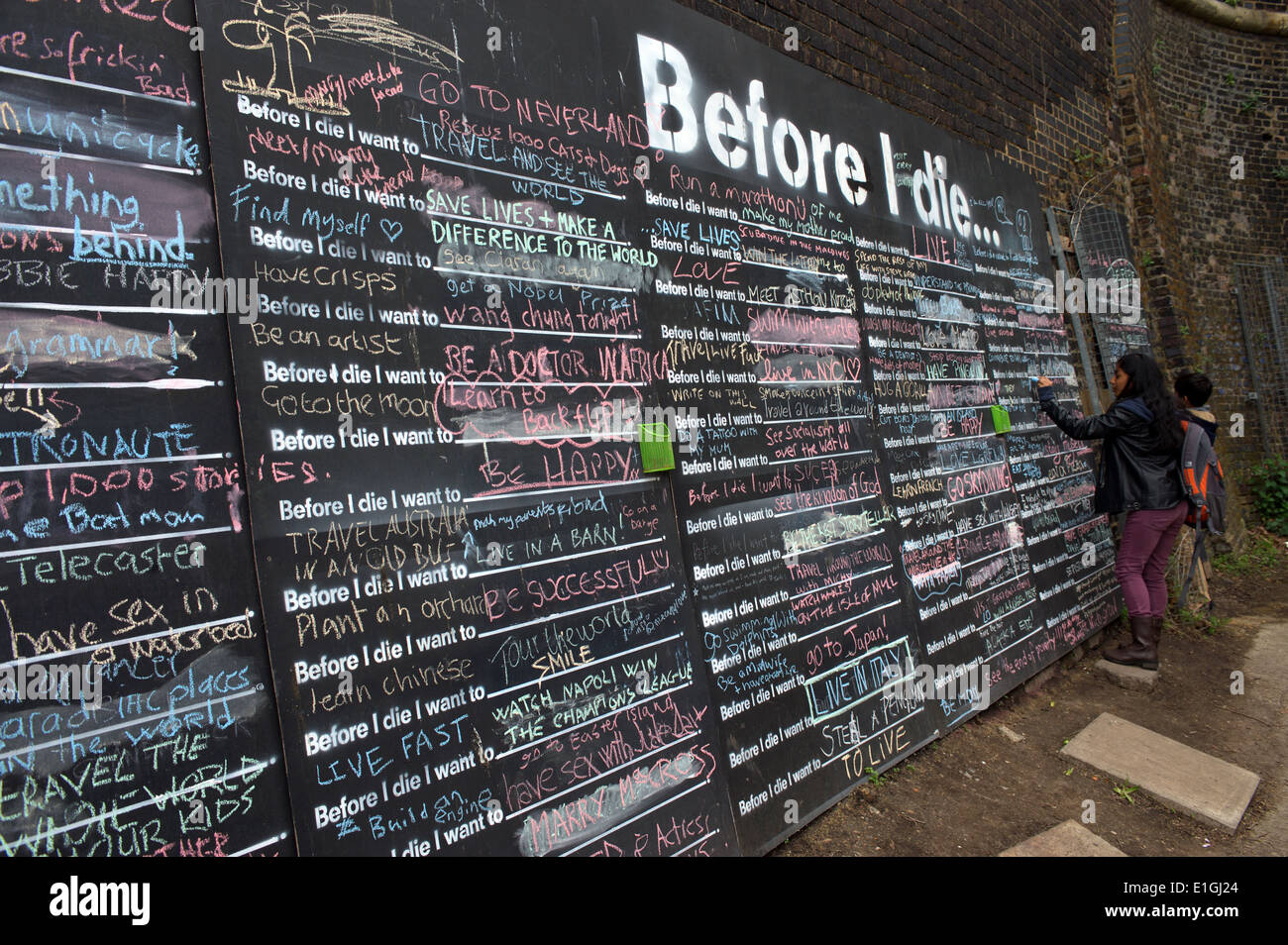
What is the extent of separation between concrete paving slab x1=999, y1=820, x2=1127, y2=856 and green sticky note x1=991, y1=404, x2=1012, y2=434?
123 inches

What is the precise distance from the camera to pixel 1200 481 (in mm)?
5730

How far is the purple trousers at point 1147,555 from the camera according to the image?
5918mm

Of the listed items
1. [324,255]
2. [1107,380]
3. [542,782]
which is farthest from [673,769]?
[1107,380]

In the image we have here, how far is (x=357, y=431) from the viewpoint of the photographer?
2.42 meters

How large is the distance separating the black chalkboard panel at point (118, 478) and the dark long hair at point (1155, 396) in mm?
6200

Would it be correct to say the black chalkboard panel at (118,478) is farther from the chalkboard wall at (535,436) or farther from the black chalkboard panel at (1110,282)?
the black chalkboard panel at (1110,282)

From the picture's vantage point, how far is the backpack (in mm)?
5707

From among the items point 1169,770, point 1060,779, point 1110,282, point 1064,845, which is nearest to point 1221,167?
point 1110,282

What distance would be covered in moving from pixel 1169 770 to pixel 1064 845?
1.44 meters

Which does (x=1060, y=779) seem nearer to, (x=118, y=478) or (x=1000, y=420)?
(x=1000, y=420)

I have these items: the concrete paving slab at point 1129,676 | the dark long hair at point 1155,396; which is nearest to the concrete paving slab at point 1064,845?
the concrete paving slab at point 1129,676

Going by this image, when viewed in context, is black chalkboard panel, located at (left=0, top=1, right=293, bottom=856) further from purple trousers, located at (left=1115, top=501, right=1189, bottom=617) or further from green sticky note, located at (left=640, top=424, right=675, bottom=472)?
purple trousers, located at (left=1115, top=501, right=1189, bottom=617)

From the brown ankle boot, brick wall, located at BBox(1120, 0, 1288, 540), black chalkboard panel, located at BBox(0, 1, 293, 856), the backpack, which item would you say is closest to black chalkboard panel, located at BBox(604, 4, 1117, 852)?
the brown ankle boot

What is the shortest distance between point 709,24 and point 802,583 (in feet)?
10.2
